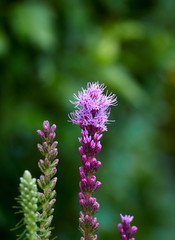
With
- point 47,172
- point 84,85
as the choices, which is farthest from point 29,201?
point 84,85

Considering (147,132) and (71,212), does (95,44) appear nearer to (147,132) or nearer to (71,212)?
(147,132)

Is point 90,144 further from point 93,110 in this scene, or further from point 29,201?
point 29,201

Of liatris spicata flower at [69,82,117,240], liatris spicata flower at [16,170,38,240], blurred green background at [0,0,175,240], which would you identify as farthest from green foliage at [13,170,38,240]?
blurred green background at [0,0,175,240]

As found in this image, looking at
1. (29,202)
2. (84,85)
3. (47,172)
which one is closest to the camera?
(29,202)

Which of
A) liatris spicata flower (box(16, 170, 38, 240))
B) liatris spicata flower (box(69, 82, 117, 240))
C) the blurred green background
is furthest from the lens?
the blurred green background

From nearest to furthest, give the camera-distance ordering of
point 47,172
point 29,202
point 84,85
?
1. point 29,202
2. point 47,172
3. point 84,85

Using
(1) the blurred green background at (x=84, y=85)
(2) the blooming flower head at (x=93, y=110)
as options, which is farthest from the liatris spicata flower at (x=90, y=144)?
(1) the blurred green background at (x=84, y=85)

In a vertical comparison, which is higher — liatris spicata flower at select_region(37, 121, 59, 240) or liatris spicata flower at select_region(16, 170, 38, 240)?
liatris spicata flower at select_region(37, 121, 59, 240)

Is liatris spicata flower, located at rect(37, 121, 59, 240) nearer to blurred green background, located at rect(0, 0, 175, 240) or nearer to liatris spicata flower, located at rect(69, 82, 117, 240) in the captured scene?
liatris spicata flower, located at rect(69, 82, 117, 240)

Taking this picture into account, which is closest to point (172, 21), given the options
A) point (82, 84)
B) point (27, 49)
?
point (82, 84)
